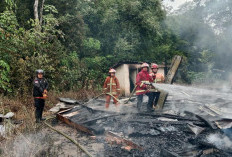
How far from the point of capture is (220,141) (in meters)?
4.50

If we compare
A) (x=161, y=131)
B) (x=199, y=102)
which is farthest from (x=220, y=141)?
(x=199, y=102)

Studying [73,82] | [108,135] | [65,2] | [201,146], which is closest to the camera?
[201,146]

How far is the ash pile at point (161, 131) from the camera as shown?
4305 mm

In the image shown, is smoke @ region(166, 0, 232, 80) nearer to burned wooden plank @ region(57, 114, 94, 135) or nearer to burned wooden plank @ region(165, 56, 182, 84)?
burned wooden plank @ region(165, 56, 182, 84)

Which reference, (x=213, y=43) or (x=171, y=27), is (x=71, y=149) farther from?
(x=171, y=27)

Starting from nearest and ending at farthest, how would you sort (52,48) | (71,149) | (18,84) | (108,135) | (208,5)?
(71,149) < (108,135) < (18,84) < (52,48) < (208,5)

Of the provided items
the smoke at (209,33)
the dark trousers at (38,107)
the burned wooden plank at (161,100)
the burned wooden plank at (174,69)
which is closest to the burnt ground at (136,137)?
the burned wooden plank at (161,100)

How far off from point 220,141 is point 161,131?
1.45m

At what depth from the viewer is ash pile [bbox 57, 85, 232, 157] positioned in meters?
4.30

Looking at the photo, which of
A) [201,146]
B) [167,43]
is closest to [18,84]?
[201,146]

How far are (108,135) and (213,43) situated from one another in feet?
63.1

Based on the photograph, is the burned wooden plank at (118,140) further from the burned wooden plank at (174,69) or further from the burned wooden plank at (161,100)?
the burned wooden plank at (174,69)

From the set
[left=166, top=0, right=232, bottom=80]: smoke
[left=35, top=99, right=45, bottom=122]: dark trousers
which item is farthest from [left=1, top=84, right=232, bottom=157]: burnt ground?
[left=166, top=0, right=232, bottom=80]: smoke

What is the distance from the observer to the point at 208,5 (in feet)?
65.1
